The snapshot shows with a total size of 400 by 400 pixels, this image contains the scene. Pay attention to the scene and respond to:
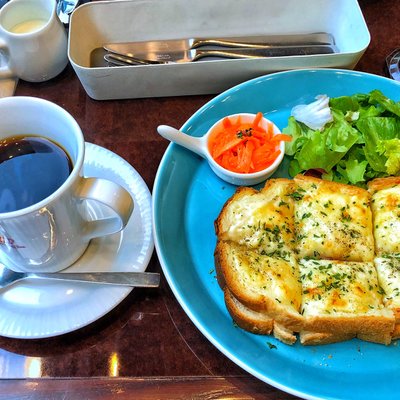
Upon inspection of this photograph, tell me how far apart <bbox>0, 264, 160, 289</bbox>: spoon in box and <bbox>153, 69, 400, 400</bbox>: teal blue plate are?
0.23 feet

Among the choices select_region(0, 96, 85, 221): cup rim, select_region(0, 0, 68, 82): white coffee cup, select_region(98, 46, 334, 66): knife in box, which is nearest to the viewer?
select_region(0, 96, 85, 221): cup rim

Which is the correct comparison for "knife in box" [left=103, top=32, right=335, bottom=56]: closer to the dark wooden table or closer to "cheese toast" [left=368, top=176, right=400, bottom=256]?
"cheese toast" [left=368, top=176, right=400, bottom=256]

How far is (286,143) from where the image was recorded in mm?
1719

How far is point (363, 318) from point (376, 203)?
0.45m

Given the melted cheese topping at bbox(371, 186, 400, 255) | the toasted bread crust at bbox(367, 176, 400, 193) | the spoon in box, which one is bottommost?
the spoon in box

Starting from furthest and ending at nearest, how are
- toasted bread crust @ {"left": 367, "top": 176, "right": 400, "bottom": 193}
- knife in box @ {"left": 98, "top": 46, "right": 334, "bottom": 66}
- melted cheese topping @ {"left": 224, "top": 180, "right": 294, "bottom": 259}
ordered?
1. knife in box @ {"left": 98, "top": 46, "right": 334, "bottom": 66}
2. toasted bread crust @ {"left": 367, "top": 176, "right": 400, "bottom": 193}
3. melted cheese topping @ {"left": 224, "top": 180, "right": 294, "bottom": 259}

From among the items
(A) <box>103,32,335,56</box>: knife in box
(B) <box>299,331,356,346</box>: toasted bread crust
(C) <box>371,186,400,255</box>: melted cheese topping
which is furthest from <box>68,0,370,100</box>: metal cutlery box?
(B) <box>299,331,356,346</box>: toasted bread crust

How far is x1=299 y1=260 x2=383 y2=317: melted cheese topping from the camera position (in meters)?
1.29

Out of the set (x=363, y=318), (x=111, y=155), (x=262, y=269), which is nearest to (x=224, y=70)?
(x=111, y=155)

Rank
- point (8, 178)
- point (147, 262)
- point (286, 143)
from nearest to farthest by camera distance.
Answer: point (8, 178) < point (147, 262) < point (286, 143)

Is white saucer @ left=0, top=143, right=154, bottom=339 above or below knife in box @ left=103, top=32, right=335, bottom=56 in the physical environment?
below

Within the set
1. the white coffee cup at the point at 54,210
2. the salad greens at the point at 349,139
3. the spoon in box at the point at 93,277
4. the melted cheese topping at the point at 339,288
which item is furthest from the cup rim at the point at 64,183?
the salad greens at the point at 349,139

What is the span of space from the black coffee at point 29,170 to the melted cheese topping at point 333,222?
2.56 ft

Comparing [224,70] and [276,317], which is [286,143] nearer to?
[224,70]
